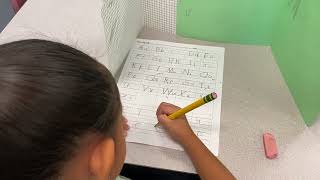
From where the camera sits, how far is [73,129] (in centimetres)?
40

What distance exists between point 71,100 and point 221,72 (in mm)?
535

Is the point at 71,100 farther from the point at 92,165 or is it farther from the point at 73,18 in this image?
the point at 73,18

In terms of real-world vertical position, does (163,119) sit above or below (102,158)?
below

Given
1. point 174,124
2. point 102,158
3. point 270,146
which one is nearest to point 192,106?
point 174,124

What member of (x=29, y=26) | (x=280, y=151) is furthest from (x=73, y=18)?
(x=280, y=151)

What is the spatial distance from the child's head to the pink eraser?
366 mm

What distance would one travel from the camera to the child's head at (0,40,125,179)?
0.37 m

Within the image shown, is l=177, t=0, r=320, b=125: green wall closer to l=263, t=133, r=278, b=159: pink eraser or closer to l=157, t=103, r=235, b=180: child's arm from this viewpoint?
l=263, t=133, r=278, b=159: pink eraser

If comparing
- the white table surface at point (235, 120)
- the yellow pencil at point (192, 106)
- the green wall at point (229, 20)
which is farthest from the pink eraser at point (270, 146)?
the green wall at point (229, 20)

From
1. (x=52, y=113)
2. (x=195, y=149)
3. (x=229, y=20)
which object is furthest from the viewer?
(x=229, y=20)

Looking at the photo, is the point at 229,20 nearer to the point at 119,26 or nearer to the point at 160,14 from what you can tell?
the point at 160,14

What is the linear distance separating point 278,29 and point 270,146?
1.07ft

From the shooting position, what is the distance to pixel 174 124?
2.34 feet

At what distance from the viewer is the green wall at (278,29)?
2.33 feet
